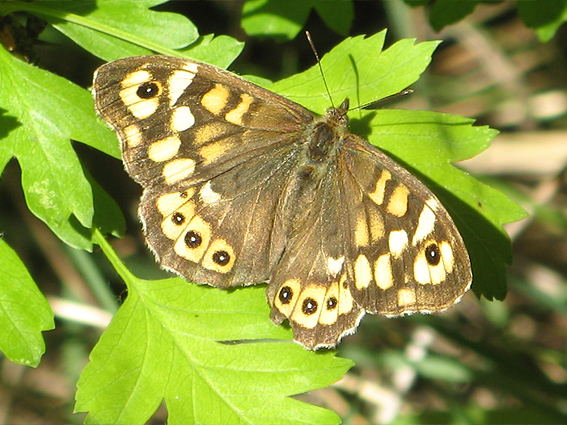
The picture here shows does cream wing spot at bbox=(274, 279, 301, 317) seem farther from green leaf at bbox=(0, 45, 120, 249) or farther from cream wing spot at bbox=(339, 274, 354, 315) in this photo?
green leaf at bbox=(0, 45, 120, 249)

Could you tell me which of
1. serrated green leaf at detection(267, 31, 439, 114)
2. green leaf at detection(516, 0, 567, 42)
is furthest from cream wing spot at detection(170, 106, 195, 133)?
green leaf at detection(516, 0, 567, 42)

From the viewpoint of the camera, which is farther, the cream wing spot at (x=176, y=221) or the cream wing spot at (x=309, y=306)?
the cream wing spot at (x=176, y=221)

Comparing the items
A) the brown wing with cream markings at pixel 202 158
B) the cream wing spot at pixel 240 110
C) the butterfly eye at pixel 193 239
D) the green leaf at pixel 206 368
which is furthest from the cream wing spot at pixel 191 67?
the green leaf at pixel 206 368

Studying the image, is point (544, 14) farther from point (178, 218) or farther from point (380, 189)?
point (178, 218)

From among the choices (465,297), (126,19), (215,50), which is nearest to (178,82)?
(215,50)

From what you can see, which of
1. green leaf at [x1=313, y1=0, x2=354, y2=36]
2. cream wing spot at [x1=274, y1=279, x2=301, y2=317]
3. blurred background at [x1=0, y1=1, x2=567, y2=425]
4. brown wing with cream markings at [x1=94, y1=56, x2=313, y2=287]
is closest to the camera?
cream wing spot at [x1=274, y1=279, x2=301, y2=317]

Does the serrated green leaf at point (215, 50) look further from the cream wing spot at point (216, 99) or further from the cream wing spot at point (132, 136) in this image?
the cream wing spot at point (132, 136)

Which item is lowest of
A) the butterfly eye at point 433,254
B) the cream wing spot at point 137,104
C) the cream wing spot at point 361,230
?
the butterfly eye at point 433,254
